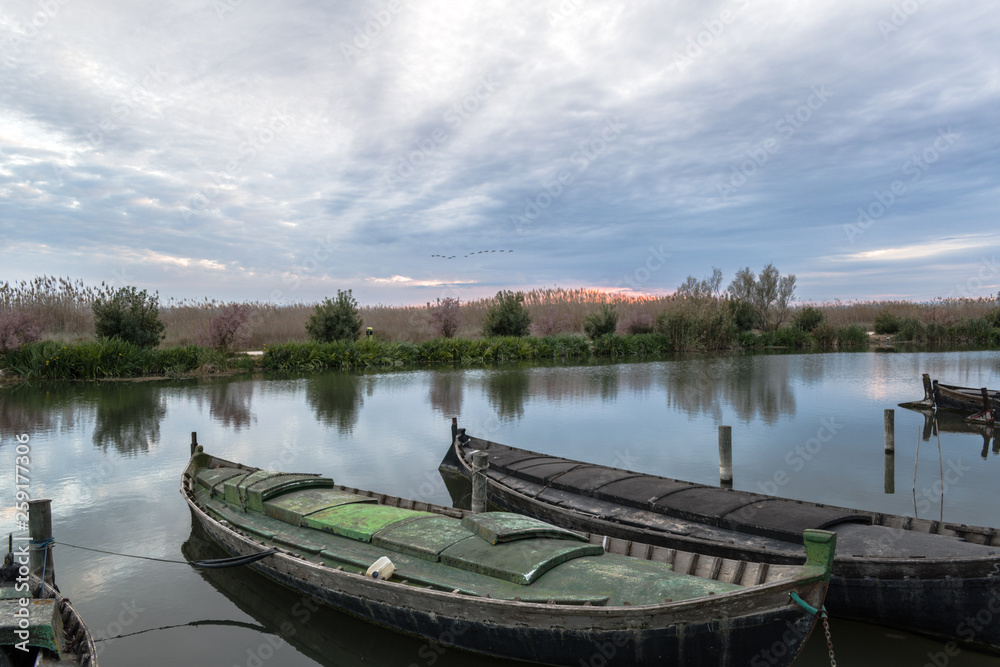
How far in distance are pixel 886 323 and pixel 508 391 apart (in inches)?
1565

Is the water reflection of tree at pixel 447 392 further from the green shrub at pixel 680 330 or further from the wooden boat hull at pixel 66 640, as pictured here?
the green shrub at pixel 680 330

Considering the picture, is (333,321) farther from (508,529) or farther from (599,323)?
(508,529)

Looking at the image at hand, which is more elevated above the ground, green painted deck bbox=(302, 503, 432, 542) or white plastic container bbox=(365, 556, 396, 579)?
green painted deck bbox=(302, 503, 432, 542)

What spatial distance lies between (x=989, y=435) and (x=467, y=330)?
34291 mm

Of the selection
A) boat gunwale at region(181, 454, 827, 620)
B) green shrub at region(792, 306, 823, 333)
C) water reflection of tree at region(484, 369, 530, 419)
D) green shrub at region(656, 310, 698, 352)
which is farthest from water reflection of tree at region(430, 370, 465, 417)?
green shrub at region(792, 306, 823, 333)

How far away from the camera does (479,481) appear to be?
8.30 m

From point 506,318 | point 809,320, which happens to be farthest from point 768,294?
point 506,318

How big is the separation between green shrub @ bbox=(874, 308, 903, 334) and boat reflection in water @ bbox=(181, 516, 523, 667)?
51015 mm

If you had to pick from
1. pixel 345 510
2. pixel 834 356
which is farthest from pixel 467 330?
pixel 345 510

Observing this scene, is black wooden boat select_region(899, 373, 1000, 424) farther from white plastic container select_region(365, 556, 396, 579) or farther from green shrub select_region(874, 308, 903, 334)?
green shrub select_region(874, 308, 903, 334)

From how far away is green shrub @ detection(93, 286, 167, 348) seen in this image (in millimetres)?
27578

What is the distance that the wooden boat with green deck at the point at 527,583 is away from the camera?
4.22 meters

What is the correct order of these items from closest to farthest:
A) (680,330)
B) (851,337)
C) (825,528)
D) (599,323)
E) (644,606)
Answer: (644,606) → (825,528) → (680,330) → (599,323) → (851,337)

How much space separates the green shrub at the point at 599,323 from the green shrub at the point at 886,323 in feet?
76.6
